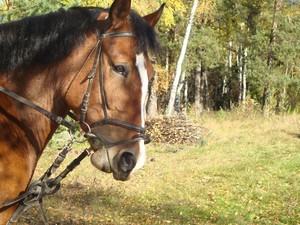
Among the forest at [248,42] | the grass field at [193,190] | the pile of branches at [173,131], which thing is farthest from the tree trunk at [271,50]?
the grass field at [193,190]

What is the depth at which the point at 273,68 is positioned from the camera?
23578mm

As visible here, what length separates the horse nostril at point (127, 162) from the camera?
2338 mm

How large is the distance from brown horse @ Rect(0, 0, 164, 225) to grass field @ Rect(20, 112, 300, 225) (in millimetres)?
3628

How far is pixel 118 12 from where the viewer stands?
7.91 feet

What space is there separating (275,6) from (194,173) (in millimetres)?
17045

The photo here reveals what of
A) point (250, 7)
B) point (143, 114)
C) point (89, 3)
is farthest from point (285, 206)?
point (250, 7)

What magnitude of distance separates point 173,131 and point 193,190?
6.29 m

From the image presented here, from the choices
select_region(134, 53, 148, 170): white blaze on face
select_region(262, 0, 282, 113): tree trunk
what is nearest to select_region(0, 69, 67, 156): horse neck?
→ select_region(134, 53, 148, 170): white blaze on face

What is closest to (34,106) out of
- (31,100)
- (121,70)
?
(31,100)

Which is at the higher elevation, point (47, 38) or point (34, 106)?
point (47, 38)

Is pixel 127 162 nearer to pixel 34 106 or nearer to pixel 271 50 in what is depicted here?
pixel 34 106

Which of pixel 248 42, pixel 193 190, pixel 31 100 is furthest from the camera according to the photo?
pixel 248 42

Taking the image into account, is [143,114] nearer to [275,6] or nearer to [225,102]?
[275,6]

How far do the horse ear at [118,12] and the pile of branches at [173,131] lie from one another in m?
11.8
